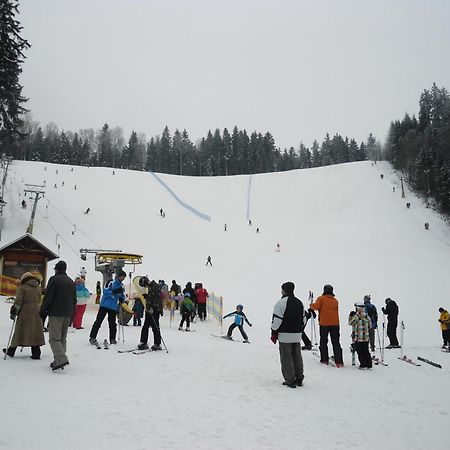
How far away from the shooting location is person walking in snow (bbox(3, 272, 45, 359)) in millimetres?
7027

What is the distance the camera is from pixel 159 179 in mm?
→ 65375

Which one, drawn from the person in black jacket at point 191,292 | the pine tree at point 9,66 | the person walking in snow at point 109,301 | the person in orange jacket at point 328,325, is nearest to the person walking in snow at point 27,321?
the person walking in snow at point 109,301

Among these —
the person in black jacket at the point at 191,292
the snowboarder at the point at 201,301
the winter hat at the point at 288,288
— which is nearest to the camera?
the winter hat at the point at 288,288

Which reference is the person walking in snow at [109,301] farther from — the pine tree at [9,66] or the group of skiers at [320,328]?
the pine tree at [9,66]

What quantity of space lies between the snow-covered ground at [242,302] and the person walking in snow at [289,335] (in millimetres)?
420

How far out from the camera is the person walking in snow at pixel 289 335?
6965mm

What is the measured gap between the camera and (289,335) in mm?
7059

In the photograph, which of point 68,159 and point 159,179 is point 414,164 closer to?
point 159,179

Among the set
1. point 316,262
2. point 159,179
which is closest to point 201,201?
point 159,179

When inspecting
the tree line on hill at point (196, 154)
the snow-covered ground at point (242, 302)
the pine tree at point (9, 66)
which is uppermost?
the tree line on hill at point (196, 154)

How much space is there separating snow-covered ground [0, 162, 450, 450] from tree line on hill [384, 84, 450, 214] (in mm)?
2544

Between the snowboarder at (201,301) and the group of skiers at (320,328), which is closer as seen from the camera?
the group of skiers at (320,328)

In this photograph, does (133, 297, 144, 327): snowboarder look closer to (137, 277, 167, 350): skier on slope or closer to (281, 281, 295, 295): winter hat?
(137, 277, 167, 350): skier on slope

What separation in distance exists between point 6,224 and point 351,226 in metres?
34.9
